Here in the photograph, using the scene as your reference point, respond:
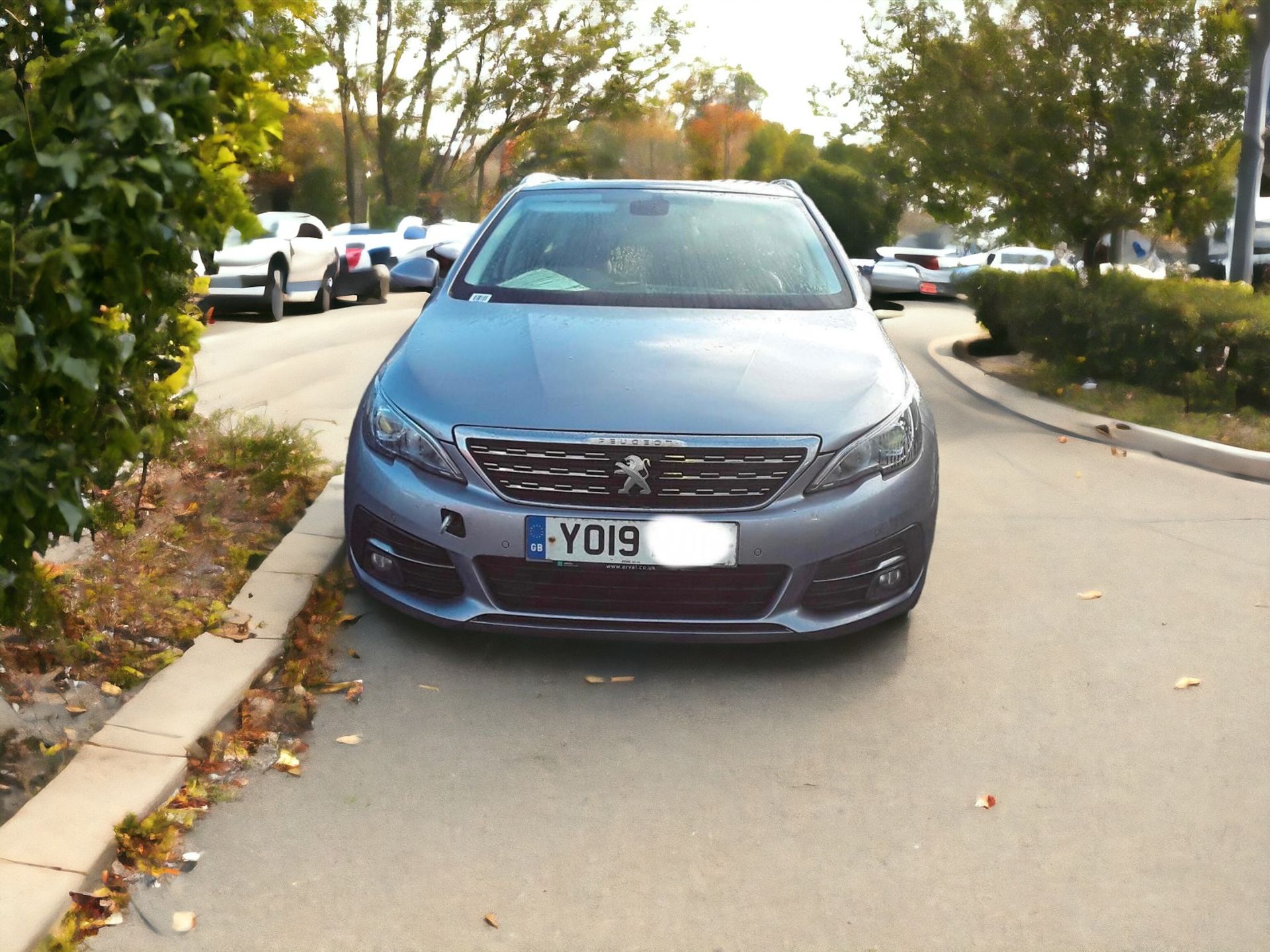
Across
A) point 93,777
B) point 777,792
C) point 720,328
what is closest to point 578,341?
point 720,328

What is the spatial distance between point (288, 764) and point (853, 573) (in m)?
1.81

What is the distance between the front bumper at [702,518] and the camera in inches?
183

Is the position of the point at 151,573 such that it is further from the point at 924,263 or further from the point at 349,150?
the point at 349,150

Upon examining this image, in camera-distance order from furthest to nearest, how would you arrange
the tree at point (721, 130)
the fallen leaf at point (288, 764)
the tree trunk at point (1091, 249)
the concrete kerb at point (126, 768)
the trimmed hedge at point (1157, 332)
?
the tree at point (721, 130) → the tree trunk at point (1091, 249) → the trimmed hedge at point (1157, 332) → the fallen leaf at point (288, 764) → the concrete kerb at point (126, 768)

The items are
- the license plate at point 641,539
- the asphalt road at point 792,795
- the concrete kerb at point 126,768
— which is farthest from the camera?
the license plate at point 641,539

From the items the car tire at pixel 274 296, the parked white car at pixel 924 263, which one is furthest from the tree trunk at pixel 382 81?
the car tire at pixel 274 296

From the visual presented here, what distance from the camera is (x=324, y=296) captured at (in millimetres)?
20828

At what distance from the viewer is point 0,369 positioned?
3328mm

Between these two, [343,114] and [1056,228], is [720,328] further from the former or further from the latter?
[343,114]

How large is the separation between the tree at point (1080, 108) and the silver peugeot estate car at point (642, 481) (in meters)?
9.31

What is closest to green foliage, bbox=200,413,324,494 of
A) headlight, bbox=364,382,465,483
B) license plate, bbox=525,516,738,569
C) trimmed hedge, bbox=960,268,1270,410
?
headlight, bbox=364,382,465,483

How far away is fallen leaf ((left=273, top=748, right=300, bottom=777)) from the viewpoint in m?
4.08

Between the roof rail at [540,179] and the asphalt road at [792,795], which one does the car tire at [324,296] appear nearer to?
the roof rail at [540,179]

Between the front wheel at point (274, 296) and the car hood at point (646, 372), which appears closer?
the car hood at point (646, 372)
